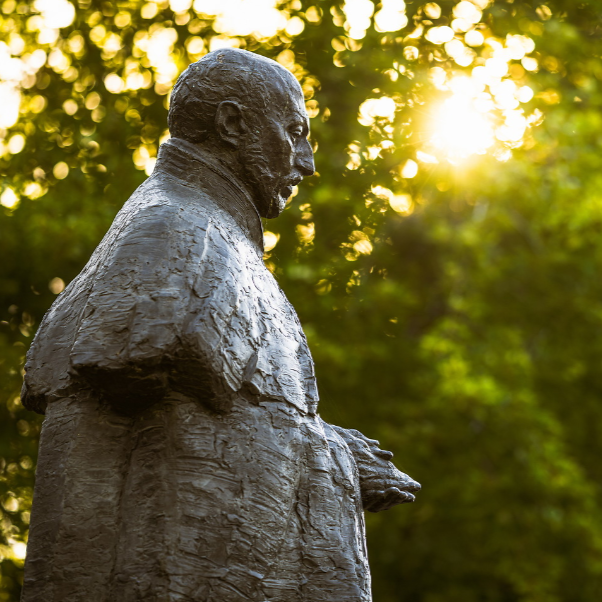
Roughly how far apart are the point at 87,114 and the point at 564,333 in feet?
21.2

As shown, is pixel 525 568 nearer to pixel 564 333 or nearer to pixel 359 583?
pixel 564 333

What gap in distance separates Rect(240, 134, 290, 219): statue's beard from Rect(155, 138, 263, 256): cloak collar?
1.9 inches

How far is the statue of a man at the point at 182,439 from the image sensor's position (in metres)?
2.38

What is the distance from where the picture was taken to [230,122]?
296cm

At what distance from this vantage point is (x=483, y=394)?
9.67 m

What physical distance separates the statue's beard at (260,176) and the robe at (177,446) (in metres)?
0.32

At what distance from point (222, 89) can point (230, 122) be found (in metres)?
0.11

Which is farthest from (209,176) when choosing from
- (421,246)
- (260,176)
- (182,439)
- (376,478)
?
(421,246)

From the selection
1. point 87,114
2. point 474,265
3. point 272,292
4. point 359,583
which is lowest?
point 359,583

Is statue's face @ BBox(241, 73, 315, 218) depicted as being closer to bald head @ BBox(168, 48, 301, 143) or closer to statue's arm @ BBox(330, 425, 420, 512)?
bald head @ BBox(168, 48, 301, 143)

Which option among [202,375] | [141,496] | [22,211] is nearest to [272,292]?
[202,375]

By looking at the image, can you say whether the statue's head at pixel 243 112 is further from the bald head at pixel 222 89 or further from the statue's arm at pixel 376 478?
the statue's arm at pixel 376 478

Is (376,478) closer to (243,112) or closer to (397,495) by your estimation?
(397,495)

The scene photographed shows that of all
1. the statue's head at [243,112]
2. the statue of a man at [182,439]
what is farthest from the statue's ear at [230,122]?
the statue of a man at [182,439]
